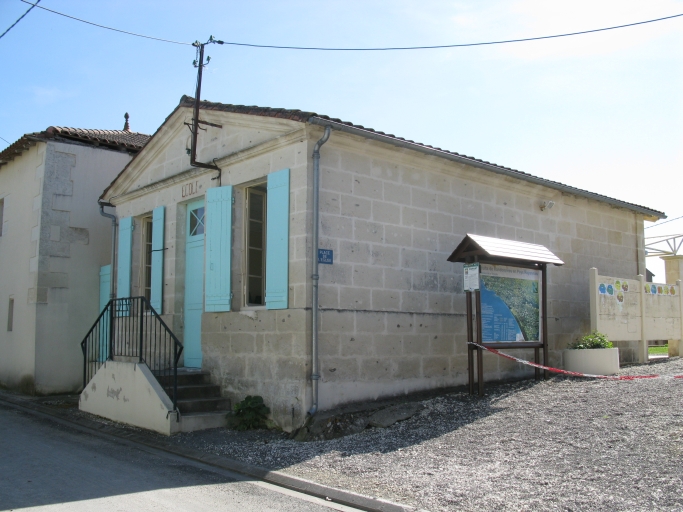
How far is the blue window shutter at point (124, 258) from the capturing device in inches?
443

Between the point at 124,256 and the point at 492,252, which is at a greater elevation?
the point at 124,256

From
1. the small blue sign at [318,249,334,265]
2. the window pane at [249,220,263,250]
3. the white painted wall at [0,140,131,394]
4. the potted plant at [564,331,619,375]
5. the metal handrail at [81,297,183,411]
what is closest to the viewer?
the small blue sign at [318,249,334,265]

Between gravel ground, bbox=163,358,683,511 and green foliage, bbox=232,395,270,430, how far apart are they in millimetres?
218

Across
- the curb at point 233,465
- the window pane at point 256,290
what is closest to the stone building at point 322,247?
the window pane at point 256,290

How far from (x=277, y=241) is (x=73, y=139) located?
266 inches

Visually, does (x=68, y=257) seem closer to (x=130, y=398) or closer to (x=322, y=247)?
(x=130, y=398)

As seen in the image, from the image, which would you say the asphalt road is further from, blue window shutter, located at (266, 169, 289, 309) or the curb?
blue window shutter, located at (266, 169, 289, 309)

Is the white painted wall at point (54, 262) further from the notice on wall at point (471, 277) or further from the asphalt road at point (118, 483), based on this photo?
the notice on wall at point (471, 277)

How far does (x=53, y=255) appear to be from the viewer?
12.3 meters

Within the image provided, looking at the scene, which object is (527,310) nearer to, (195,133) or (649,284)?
(649,284)

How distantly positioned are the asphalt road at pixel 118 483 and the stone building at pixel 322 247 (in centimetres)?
173

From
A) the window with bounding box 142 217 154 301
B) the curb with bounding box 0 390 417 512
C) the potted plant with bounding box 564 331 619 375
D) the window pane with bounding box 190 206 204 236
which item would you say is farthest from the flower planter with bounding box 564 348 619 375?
the window with bounding box 142 217 154 301

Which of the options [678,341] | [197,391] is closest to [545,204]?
[678,341]

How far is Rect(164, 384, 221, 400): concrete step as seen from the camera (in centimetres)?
845
